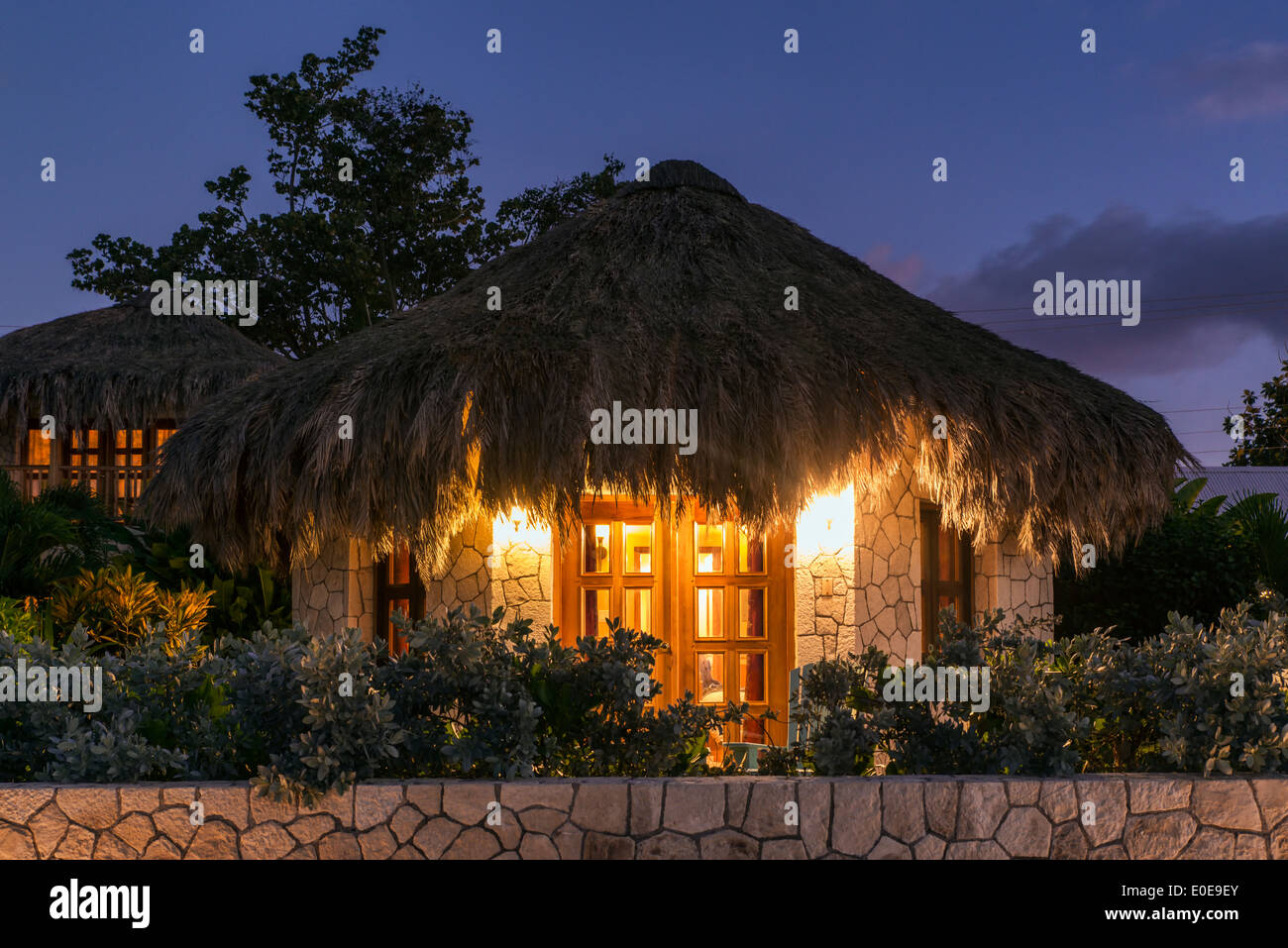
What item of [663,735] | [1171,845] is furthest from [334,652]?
[1171,845]

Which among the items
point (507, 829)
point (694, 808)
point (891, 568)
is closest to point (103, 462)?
point (891, 568)

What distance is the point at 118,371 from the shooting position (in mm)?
14766

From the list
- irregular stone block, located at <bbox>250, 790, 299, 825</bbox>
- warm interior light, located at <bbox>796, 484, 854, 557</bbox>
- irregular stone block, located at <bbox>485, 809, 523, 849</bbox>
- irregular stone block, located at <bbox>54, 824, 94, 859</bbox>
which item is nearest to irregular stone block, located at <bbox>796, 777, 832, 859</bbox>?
irregular stone block, located at <bbox>485, 809, 523, 849</bbox>

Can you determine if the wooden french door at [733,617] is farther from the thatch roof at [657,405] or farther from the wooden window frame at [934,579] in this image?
the wooden window frame at [934,579]

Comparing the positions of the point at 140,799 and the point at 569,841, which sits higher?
the point at 140,799

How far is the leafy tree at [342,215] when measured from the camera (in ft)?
70.7

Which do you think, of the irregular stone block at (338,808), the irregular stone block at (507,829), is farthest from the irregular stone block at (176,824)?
the irregular stone block at (507,829)

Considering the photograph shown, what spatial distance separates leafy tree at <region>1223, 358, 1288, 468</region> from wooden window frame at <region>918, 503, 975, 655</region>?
23.8 metres

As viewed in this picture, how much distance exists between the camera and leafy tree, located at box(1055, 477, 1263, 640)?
36.1 ft

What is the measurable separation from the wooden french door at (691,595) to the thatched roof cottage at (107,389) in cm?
844

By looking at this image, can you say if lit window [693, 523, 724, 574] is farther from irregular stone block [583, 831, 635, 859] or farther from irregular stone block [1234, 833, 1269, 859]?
irregular stone block [1234, 833, 1269, 859]

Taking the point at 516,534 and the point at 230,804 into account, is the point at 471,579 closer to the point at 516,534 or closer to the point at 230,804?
the point at 516,534

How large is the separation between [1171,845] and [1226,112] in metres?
12.4

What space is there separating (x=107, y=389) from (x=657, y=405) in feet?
34.5
